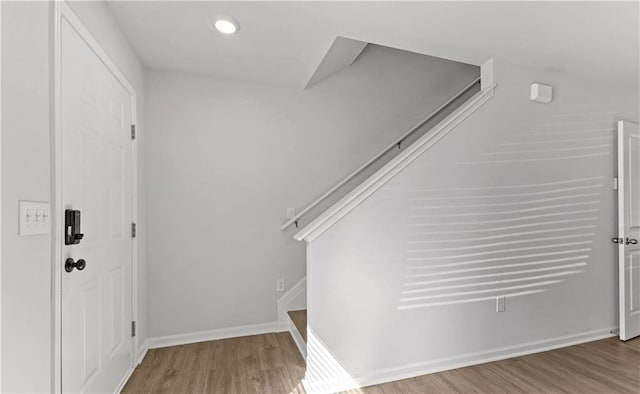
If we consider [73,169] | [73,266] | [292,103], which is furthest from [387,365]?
[292,103]

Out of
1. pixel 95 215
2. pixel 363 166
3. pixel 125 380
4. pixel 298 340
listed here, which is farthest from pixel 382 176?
pixel 125 380

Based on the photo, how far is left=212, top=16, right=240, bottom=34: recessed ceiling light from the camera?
188cm

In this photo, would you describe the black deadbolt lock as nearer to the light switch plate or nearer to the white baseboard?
the light switch plate

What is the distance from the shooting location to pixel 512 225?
7.83ft

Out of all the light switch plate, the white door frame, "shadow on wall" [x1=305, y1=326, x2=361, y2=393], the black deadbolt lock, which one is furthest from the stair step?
the light switch plate

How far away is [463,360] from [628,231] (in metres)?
1.98

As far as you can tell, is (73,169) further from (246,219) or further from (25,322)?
(246,219)

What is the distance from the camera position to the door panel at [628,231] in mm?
2633

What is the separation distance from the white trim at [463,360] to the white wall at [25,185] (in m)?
1.42

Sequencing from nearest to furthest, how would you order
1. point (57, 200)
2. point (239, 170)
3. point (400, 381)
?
1. point (57, 200)
2. point (400, 381)
3. point (239, 170)

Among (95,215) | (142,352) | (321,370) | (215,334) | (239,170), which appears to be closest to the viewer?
(95,215)

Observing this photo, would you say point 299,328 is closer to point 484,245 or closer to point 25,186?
point 484,245

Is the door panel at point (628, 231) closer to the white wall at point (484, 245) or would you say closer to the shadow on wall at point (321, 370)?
the white wall at point (484, 245)

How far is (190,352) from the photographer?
94.6 inches
